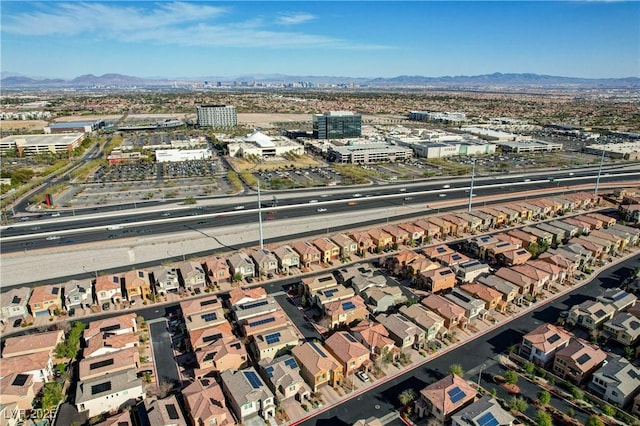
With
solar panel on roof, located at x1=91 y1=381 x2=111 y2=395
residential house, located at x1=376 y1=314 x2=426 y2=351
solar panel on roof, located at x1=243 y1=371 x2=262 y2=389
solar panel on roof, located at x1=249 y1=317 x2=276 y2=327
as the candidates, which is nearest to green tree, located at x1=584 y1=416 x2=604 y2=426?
residential house, located at x1=376 y1=314 x2=426 y2=351

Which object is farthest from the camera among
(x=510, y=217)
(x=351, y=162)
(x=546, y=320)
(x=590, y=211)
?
(x=351, y=162)

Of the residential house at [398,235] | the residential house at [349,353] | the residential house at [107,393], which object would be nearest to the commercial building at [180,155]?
the residential house at [398,235]

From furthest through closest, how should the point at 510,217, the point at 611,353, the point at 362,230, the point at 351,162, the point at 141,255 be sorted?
the point at 351,162
the point at 510,217
the point at 362,230
the point at 141,255
the point at 611,353

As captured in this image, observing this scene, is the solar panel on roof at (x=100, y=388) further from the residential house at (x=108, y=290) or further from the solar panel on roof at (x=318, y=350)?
the solar panel on roof at (x=318, y=350)

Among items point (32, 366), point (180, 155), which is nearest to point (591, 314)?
point (32, 366)

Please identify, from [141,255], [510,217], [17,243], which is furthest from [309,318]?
[17,243]

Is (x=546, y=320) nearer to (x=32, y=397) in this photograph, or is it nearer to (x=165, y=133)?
(x=32, y=397)
